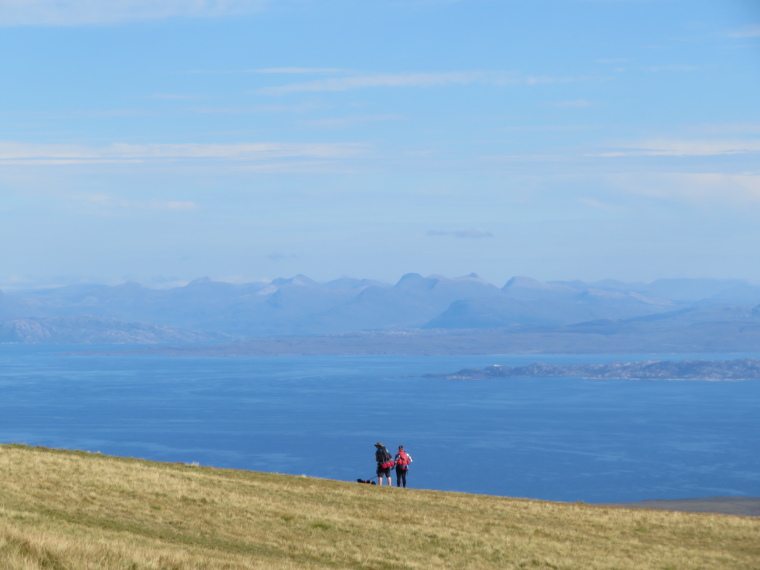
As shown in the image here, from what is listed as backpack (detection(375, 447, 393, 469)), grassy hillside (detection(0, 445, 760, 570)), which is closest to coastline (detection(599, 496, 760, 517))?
backpack (detection(375, 447, 393, 469))

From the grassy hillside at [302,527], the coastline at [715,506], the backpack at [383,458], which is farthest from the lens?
A: the coastline at [715,506]

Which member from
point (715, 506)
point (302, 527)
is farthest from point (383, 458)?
point (715, 506)

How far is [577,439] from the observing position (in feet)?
635

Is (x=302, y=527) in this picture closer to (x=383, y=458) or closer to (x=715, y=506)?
(x=383, y=458)

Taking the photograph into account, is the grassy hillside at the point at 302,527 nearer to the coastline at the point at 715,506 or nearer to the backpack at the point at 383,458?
the backpack at the point at 383,458

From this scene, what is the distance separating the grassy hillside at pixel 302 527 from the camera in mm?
15547

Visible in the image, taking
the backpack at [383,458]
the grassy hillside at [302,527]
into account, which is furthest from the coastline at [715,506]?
the grassy hillside at [302,527]

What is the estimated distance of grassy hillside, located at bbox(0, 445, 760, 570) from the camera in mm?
15547

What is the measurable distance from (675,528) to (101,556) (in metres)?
A: 18.6

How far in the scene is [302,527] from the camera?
21.3 metres

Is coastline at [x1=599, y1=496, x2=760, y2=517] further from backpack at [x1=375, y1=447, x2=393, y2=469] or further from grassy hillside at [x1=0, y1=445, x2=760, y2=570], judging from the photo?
grassy hillside at [x1=0, y1=445, x2=760, y2=570]

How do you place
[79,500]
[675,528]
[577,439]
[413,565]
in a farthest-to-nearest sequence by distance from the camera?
[577,439] < [675,528] < [79,500] < [413,565]

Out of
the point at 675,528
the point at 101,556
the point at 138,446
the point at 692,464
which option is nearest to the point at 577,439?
the point at 692,464

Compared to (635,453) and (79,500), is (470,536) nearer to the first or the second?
(79,500)
